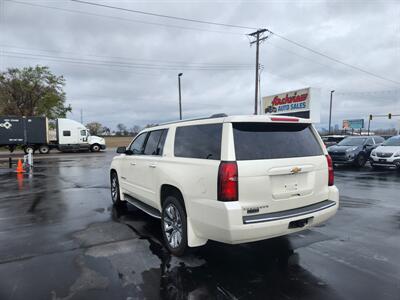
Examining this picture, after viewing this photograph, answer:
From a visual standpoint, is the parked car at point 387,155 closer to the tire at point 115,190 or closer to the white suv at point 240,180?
the white suv at point 240,180

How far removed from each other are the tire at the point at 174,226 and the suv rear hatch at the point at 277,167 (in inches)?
40.8

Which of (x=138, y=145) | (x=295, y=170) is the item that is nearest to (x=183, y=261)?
(x=295, y=170)

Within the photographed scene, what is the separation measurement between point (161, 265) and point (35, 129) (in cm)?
3018

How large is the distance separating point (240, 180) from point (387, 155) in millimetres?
13436

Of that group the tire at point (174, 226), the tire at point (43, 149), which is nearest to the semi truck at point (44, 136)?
the tire at point (43, 149)

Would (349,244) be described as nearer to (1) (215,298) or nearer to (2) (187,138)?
(1) (215,298)

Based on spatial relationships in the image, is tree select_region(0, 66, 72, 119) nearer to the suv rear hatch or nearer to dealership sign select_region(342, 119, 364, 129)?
the suv rear hatch

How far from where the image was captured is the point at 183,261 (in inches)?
156

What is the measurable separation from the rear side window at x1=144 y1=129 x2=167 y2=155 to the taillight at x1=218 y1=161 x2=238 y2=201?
5.93 ft

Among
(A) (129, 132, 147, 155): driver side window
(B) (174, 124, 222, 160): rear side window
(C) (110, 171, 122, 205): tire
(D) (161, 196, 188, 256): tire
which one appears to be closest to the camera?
(B) (174, 124, 222, 160): rear side window

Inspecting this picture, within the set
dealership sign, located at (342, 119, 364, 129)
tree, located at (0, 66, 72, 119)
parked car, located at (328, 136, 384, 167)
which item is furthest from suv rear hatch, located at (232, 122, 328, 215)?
dealership sign, located at (342, 119, 364, 129)

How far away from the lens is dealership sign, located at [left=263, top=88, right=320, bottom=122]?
93.5 ft

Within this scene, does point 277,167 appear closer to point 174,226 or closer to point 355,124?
point 174,226

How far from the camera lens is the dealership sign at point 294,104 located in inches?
1122
